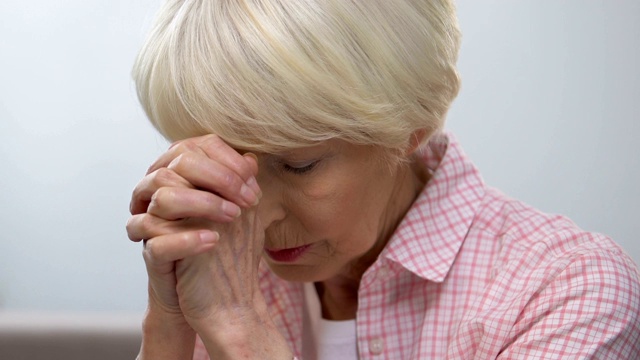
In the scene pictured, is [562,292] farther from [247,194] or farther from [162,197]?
[162,197]

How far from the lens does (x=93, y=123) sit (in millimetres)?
3012

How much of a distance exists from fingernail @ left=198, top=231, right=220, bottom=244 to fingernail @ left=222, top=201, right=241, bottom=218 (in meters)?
0.04

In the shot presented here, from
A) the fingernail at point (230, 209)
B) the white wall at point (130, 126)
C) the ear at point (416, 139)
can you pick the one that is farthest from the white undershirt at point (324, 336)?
the white wall at point (130, 126)

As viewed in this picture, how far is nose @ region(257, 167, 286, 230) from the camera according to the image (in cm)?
143

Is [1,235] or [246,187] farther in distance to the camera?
[1,235]

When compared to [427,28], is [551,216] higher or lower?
lower

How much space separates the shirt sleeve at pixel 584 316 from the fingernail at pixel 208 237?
1.63 feet

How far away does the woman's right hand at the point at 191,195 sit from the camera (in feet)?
4.22

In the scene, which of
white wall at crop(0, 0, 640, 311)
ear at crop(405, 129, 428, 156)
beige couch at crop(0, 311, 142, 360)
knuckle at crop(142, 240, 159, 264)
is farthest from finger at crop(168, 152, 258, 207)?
white wall at crop(0, 0, 640, 311)

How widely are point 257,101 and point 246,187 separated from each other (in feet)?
0.42

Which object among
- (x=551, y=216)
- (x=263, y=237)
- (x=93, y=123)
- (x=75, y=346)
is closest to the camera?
(x=263, y=237)

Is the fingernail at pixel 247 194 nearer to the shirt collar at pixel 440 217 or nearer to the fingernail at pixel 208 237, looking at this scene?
the fingernail at pixel 208 237

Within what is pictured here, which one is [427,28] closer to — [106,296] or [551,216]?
[551,216]

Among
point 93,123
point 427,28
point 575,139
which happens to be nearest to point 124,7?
point 93,123
